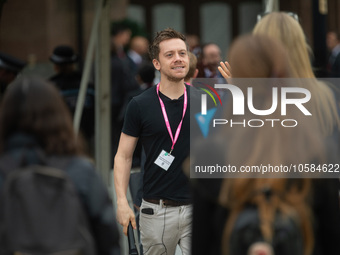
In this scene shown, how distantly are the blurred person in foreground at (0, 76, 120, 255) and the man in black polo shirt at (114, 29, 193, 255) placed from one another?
2.02 meters

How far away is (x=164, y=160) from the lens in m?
5.50

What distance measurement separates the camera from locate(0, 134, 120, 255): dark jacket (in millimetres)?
3365

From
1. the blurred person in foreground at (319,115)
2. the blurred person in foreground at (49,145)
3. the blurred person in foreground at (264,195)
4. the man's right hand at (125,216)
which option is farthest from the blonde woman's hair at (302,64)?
the man's right hand at (125,216)

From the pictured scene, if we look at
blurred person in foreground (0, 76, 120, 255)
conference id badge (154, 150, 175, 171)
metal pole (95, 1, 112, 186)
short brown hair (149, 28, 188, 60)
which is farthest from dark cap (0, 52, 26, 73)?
blurred person in foreground (0, 76, 120, 255)

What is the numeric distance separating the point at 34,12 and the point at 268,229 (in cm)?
1361

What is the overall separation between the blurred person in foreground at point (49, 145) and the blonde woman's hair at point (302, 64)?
99cm

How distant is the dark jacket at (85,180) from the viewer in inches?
132

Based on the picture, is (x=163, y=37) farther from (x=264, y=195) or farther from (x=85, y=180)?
(x=264, y=195)

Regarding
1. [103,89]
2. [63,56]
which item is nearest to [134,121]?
[103,89]

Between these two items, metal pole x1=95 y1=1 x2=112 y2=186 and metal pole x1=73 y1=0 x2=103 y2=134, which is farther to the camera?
metal pole x1=95 y1=1 x2=112 y2=186

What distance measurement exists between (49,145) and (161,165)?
2175 mm

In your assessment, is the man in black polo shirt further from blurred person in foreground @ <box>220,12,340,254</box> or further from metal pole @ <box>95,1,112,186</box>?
metal pole @ <box>95,1,112,186</box>

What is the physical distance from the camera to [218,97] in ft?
19.0

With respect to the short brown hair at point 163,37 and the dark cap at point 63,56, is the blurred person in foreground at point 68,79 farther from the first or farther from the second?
the short brown hair at point 163,37
